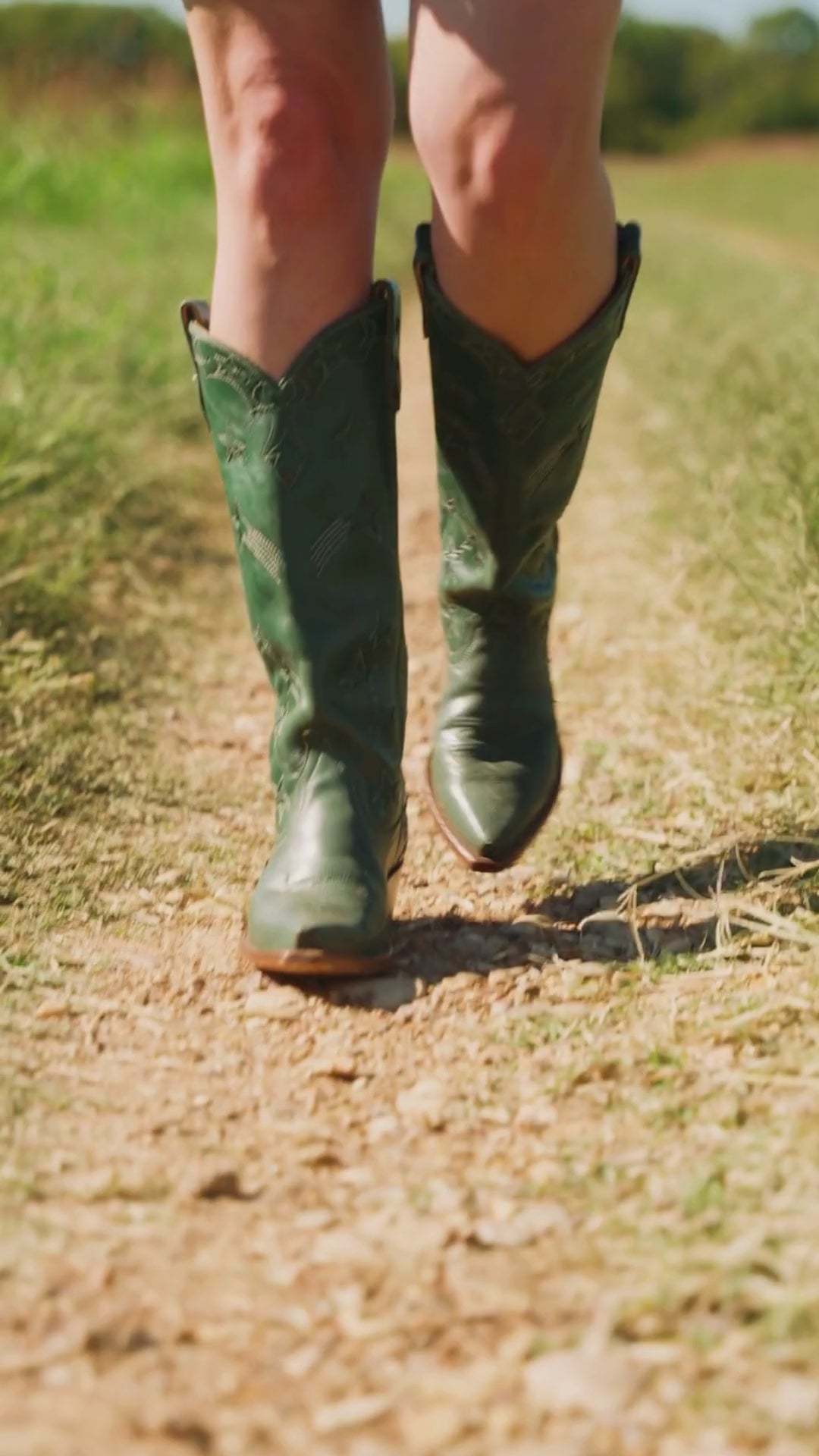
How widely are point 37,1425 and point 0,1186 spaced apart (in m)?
0.24

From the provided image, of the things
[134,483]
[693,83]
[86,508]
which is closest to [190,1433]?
[86,508]

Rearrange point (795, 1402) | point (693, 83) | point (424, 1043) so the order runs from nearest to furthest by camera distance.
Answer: point (795, 1402)
point (424, 1043)
point (693, 83)

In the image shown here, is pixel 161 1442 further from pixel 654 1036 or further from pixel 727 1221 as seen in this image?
pixel 654 1036

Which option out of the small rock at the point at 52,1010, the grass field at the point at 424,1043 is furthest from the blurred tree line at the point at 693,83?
the small rock at the point at 52,1010

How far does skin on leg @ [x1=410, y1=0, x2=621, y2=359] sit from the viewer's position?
1271 millimetres

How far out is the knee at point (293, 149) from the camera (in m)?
1.34

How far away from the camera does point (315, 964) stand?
4.41ft

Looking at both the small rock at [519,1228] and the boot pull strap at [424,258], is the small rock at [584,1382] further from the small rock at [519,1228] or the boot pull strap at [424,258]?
the boot pull strap at [424,258]

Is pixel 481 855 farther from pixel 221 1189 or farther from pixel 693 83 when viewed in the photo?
pixel 693 83

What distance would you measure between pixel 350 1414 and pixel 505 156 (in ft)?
3.02

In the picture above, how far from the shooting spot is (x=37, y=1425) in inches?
32.3

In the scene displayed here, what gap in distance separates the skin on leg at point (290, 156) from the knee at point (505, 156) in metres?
0.07

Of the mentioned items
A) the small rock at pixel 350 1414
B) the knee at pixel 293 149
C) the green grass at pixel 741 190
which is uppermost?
the knee at pixel 293 149

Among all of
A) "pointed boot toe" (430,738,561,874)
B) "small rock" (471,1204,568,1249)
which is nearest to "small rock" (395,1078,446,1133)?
"small rock" (471,1204,568,1249)
